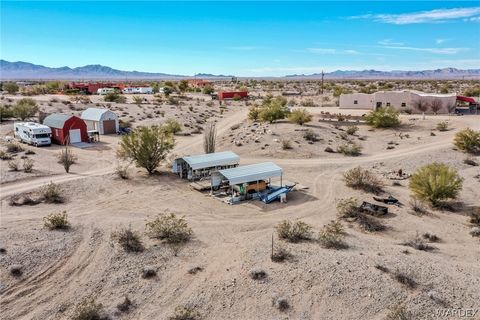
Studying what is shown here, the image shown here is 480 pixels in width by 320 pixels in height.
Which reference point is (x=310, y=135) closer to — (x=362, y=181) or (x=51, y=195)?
(x=362, y=181)

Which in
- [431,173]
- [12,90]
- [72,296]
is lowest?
[72,296]

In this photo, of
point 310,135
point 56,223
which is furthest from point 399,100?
point 56,223

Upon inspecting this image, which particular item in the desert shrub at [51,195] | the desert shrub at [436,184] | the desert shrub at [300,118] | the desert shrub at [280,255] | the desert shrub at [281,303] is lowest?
the desert shrub at [281,303]

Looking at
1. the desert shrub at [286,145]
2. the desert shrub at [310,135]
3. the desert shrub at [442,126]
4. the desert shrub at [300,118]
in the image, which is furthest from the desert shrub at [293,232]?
the desert shrub at [442,126]

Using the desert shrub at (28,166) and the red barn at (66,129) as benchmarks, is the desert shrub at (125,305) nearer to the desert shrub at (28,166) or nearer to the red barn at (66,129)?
the desert shrub at (28,166)

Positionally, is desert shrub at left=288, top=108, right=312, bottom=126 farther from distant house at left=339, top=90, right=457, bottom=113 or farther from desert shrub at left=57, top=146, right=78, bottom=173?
desert shrub at left=57, top=146, right=78, bottom=173

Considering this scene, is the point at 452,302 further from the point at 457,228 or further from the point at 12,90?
the point at 12,90

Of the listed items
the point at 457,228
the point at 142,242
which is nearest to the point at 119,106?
the point at 142,242
